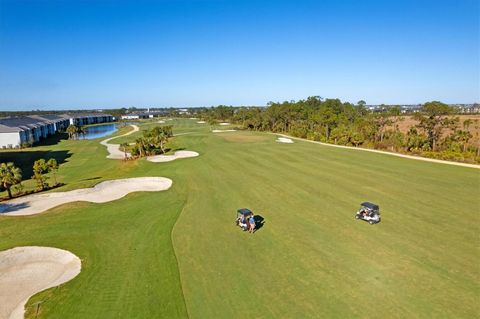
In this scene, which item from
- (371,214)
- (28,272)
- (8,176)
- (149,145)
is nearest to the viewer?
(28,272)

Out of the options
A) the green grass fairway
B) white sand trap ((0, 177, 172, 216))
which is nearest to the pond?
white sand trap ((0, 177, 172, 216))

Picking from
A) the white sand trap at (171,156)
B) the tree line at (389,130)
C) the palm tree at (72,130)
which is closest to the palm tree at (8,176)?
the white sand trap at (171,156)

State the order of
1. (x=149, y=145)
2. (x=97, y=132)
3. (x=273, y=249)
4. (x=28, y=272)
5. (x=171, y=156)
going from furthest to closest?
(x=97, y=132) < (x=149, y=145) < (x=171, y=156) < (x=273, y=249) < (x=28, y=272)

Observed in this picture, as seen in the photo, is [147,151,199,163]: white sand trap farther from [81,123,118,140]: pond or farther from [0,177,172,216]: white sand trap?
[81,123,118,140]: pond

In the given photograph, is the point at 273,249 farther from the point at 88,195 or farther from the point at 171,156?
the point at 171,156

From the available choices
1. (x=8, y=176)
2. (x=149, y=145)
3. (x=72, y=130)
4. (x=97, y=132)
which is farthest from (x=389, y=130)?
(x=97, y=132)
